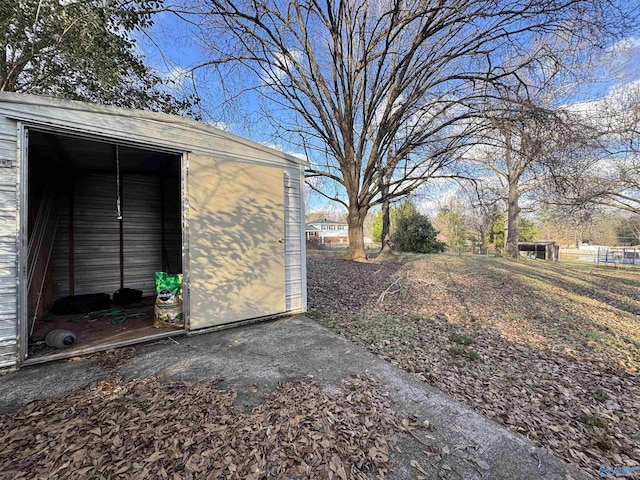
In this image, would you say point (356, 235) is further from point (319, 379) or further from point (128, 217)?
point (319, 379)

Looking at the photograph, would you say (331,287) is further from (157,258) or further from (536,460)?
(536,460)

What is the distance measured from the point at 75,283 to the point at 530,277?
1147 centimetres

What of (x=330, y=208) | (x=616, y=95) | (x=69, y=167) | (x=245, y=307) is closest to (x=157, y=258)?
(x=69, y=167)

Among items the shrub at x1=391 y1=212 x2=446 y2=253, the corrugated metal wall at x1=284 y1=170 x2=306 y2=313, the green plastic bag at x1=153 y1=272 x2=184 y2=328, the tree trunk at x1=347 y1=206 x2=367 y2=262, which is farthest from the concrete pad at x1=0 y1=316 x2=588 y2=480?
the shrub at x1=391 y1=212 x2=446 y2=253

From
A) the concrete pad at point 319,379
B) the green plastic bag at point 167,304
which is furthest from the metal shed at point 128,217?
the concrete pad at point 319,379

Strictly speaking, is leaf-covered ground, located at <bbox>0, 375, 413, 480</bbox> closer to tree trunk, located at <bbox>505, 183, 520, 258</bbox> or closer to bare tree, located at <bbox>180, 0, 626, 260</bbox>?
bare tree, located at <bbox>180, 0, 626, 260</bbox>

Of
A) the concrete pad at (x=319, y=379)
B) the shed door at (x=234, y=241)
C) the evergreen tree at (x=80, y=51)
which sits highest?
the evergreen tree at (x=80, y=51)

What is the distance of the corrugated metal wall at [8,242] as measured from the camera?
244 centimetres

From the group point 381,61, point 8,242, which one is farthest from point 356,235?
point 8,242

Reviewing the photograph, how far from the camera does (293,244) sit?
434cm

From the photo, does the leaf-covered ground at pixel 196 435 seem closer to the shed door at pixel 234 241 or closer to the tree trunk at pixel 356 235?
the shed door at pixel 234 241

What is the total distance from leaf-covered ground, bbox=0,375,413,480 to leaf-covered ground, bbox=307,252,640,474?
1.00 m

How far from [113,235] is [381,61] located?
27.2ft

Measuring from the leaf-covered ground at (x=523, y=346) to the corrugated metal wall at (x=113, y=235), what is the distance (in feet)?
11.5
